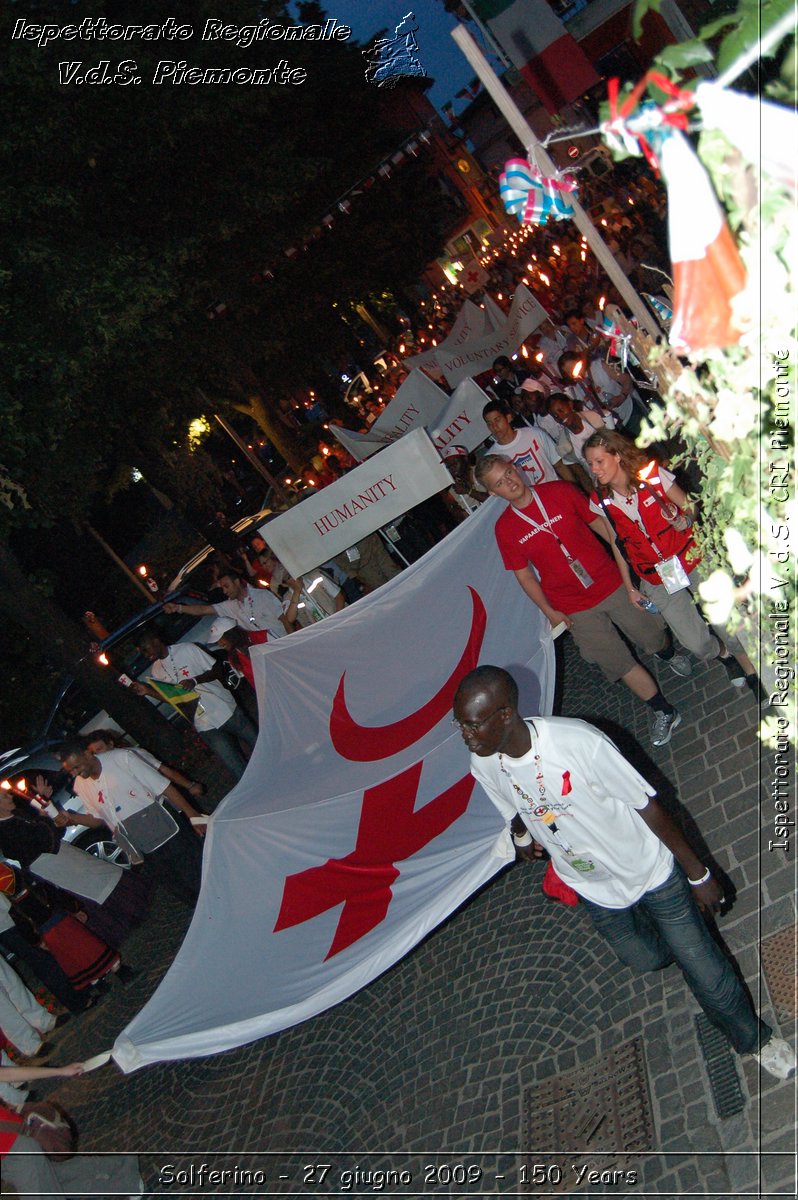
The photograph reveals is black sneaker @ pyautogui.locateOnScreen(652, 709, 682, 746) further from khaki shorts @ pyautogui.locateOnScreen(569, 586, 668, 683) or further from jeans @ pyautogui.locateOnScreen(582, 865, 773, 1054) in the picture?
jeans @ pyautogui.locateOnScreen(582, 865, 773, 1054)

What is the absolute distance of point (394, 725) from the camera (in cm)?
728

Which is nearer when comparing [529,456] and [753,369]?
[753,369]

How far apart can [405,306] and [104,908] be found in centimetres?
4273

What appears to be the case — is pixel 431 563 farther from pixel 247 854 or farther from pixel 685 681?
pixel 247 854

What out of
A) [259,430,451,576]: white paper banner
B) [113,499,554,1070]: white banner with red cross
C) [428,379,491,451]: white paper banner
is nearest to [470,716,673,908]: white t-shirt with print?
[113,499,554,1070]: white banner with red cross

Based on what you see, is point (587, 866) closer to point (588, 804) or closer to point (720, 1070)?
point (588, 804)

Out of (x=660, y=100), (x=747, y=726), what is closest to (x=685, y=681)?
(x=747, y=726)

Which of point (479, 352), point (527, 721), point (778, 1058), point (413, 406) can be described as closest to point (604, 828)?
point (527, 721)

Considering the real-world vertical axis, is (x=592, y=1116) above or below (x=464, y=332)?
below

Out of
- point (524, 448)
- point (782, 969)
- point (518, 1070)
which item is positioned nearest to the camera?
point (782, 969)

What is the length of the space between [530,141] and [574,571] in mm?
3253

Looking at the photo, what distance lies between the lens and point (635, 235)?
60.2 feet

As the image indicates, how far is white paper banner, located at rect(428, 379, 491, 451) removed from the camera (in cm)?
1123

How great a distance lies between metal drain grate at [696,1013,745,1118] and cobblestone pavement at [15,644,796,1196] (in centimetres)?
3
